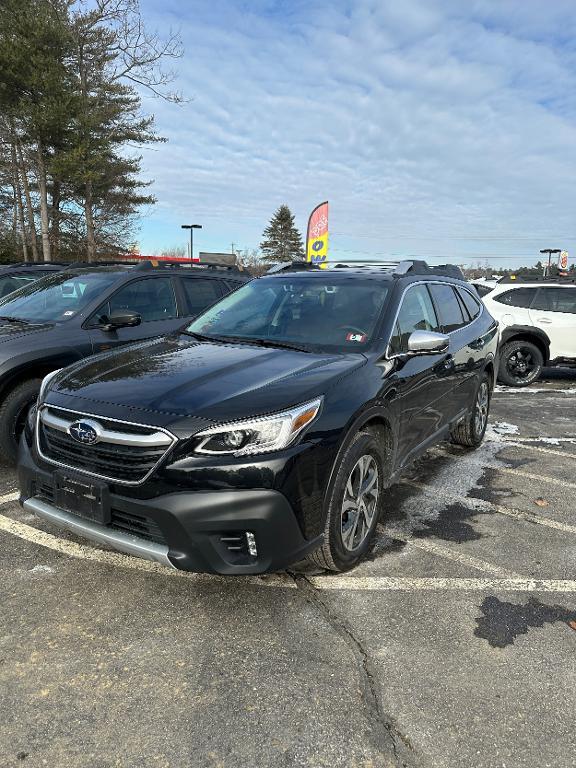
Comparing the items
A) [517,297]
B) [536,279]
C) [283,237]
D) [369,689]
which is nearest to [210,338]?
[369,689]

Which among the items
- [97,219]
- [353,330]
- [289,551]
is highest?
[97,219]

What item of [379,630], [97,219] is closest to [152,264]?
[379,630]

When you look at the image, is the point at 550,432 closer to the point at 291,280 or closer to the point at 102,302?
the point at 291,280

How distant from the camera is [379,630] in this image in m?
2.64

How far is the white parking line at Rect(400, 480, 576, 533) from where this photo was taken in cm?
391

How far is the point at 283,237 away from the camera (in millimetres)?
73750

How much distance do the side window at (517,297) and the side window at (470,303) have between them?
4486mm

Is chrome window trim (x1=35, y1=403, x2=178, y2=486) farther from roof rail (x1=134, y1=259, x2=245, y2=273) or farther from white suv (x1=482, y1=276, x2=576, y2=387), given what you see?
white suv (x1=482, y1=276, x2=576, y2=387)

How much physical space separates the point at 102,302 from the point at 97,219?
2627 centimetres

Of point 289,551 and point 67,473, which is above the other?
point 67,473

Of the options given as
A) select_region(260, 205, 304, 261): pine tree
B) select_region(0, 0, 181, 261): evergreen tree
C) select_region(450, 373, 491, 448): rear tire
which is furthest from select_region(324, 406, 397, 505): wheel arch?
select_region(260, 205, 304, 261): pine tree

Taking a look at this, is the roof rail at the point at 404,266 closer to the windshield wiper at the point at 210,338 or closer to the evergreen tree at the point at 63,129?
the windshield wiper at the point at 210,338

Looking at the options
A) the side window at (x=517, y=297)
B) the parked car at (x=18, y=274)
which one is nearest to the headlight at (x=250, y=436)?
the parked car at (x=18, y=274)

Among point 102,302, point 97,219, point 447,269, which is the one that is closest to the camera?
point 102,302
